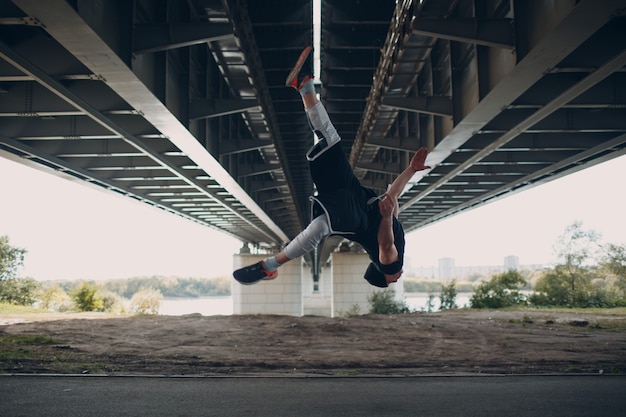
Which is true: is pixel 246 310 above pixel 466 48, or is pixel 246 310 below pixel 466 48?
below

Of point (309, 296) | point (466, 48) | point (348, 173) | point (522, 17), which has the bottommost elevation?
point (309, 296)

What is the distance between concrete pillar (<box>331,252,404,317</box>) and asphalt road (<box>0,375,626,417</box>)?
146 feet

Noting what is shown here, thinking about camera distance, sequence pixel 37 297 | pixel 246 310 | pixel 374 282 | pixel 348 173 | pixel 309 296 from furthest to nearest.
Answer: pixel 309 296
pixel 246 310
pixel 37 297
pixel 374 282
pixel 348 173

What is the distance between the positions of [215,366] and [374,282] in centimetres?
888

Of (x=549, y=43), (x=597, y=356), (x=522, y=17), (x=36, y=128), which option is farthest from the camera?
(x=36, y=128)

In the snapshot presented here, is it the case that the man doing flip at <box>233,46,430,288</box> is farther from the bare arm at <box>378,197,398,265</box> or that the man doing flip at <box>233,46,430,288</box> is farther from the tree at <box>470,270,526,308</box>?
the tree at <box>470,270,526,308</box>

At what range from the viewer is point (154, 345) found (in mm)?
18969

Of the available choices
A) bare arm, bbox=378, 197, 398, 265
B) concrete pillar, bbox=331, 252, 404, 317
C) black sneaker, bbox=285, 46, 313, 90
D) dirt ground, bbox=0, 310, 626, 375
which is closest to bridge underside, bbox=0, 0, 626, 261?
black sneaker, bbox=285, 46, 313, 90

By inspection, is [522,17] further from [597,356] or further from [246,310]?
[246,310]

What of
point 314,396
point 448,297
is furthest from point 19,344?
point 448,297

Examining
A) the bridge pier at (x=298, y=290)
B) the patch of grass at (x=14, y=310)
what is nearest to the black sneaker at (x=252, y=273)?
the patch of grass at (x=14, y=310)

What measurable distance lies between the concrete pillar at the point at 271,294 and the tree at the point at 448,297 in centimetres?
2600

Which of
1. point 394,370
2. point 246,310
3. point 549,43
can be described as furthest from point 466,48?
point 246,310

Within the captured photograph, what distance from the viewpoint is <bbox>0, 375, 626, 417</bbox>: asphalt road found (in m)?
9.58
